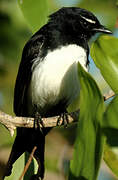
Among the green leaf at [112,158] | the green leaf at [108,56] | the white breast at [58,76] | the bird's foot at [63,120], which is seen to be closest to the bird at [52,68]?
the white breast at [58,76]

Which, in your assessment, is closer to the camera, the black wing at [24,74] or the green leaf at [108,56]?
the green leaf at [108,56]

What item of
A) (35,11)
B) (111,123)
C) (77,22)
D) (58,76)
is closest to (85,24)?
(77,22)

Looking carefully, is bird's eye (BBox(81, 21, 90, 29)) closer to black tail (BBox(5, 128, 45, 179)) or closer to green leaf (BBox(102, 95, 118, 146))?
black tail (BBox(5, 128, 45, 179))

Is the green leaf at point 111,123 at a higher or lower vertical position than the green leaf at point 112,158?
higher

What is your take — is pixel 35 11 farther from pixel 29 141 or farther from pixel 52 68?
pixel 29 141

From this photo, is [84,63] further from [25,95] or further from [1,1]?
[1,1]

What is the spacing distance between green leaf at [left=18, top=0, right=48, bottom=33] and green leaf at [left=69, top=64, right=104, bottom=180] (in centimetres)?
74

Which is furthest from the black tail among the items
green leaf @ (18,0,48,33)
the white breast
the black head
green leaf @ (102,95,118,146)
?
green leaf @ (102,95,118,146)

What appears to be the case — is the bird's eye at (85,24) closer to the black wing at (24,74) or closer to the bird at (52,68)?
the bird at (52,68)

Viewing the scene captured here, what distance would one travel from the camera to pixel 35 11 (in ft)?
7.07

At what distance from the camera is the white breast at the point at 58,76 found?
10.6ft

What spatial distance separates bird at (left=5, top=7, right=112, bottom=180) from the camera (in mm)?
3279

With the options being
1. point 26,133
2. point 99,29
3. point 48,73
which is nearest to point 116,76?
point 48,73

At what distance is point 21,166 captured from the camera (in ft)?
6.40
